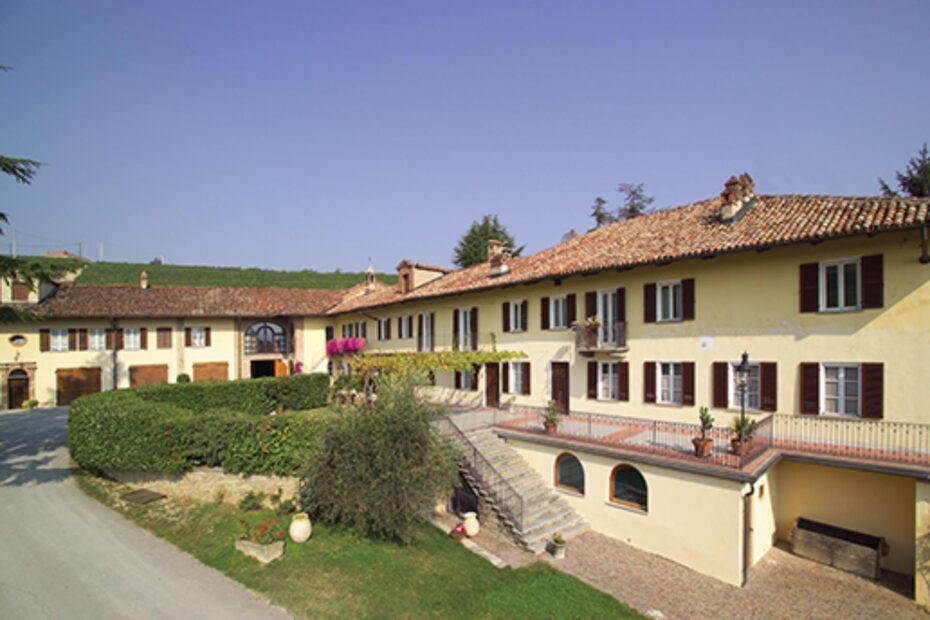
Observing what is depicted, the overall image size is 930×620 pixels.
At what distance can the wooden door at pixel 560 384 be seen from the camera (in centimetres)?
1950

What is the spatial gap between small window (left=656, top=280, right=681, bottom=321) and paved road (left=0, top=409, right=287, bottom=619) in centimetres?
1392

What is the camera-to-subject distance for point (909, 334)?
12.1 meters

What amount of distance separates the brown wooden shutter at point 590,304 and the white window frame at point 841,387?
286 inches

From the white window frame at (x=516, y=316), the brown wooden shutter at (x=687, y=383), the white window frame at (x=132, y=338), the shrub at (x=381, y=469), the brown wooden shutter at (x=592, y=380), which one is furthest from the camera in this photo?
the white window frame at (x=132, y=338)

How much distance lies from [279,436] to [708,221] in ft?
52.5

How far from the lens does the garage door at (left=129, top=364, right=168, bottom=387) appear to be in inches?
1328

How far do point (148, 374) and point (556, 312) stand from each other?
98.4 ft

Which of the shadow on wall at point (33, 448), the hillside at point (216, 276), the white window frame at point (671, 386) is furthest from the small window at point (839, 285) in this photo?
the hillside at point (216, 276)

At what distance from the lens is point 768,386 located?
14.3m

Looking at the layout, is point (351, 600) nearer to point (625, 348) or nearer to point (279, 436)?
point (279, 436)

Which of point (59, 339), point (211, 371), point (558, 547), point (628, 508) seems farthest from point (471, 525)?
point (59, 339)

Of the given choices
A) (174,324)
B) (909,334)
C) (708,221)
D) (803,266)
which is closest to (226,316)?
(174,324)

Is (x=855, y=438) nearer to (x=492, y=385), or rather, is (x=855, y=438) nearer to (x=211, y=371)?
(x=492, y=385)

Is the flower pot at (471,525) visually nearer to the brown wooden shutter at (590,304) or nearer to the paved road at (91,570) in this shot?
the paved road at (91,570)
